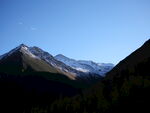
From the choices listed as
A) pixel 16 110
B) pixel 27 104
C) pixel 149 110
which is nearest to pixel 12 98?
pixel 27 104

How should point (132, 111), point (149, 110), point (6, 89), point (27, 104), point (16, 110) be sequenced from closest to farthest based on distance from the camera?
point (149, 110) < point (132, 111) < point (16, 110) < point (27, 104) < point (6, 89)

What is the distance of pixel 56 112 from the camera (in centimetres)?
9256

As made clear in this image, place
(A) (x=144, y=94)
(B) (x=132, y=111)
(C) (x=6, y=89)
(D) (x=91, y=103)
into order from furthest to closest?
(C) (x=6, y=89) < (D) (x=91, y=103) < (A) (x=144, y=94) < (B) (x=132, y=111)

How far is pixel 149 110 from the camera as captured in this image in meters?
41.6

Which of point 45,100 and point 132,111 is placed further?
point 45,100

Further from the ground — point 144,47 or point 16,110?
point 144,47

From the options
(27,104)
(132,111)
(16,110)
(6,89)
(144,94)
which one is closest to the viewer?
(132,111)

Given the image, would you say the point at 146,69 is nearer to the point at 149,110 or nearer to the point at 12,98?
the point at 149,110

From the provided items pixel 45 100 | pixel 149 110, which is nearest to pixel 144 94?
pixel 149 110

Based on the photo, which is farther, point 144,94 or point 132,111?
point 144,94

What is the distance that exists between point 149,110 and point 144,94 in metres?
9.31

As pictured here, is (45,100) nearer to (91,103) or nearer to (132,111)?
(91,103)

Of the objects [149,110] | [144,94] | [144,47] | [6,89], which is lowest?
[149,110]

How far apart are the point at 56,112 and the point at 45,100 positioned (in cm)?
7565
